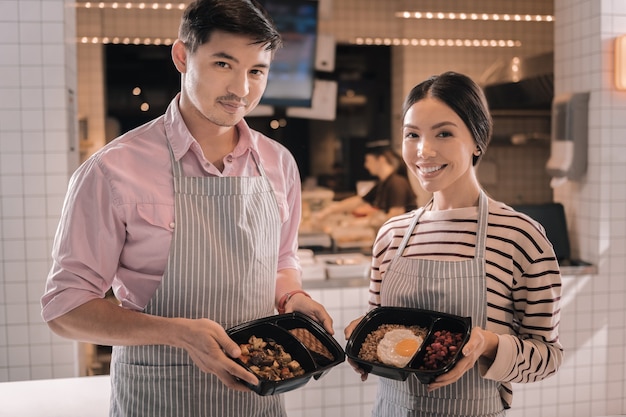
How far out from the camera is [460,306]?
5.37ft

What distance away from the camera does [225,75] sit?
59.6 inches

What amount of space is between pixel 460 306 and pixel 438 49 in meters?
5.00

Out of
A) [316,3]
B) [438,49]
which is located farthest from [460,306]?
[438,49]

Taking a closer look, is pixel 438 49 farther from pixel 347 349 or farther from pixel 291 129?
pixel 347 349

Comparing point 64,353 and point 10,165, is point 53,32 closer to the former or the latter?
point 10,165

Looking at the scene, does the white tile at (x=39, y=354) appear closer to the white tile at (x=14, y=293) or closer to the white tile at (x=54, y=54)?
the white tile at (x=14, y=293)

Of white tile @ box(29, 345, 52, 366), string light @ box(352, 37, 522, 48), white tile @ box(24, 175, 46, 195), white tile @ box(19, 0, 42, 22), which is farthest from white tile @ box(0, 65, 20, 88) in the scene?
string light @ box(352, 37, 522, 48)

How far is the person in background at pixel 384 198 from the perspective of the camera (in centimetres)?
564

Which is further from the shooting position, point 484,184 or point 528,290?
point 484,184

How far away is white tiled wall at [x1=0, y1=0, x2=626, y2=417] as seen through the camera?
3.09 m

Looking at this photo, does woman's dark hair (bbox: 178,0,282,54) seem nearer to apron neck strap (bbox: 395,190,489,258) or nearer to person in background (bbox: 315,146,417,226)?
apron neck strap (bbox: 395,190,489,258)

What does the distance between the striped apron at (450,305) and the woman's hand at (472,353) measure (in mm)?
104

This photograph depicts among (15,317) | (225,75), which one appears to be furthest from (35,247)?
(225,75)

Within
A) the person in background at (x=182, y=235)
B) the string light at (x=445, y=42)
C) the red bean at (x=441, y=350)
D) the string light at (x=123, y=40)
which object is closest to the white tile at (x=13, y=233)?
the person in background at (x=182, y=235)
